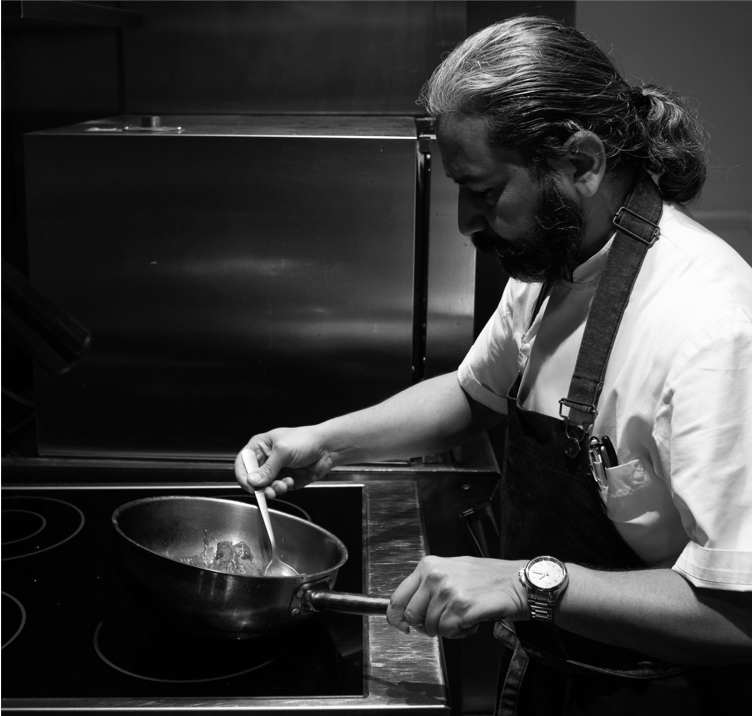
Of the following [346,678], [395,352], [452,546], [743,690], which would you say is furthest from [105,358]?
[743,690]

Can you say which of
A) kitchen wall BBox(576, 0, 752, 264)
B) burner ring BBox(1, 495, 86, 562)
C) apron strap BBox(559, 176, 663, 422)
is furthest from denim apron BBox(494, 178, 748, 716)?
kitchen wall BBox(576, 0, 752, 264)

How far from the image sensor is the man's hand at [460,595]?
0.91 meters

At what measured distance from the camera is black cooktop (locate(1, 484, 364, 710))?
101 centimetres

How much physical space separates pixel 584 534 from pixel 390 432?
365 millimetres

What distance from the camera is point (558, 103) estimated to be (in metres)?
0.96

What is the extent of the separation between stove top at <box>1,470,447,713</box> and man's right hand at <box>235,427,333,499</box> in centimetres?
14

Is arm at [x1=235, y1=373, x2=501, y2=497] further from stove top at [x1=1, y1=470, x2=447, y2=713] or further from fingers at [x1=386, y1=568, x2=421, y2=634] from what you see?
fingers at [x1=386, y1=568, x2=421, y2=634]

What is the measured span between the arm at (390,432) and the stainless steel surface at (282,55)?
99 cm

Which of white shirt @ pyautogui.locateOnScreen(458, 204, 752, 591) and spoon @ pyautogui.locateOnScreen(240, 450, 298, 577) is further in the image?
A: spoon @ pyautogui.locateOnScreen(240, 450, 298, 577)

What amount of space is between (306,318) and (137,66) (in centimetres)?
84

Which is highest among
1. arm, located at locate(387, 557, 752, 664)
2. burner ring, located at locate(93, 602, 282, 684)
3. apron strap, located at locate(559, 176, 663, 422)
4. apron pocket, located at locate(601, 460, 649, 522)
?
apron strap, located at locate(559, 176, 663, 422)

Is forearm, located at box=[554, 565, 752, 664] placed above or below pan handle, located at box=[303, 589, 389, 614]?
above

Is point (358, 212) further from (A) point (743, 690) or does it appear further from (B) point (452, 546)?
(A) point (743, 690)

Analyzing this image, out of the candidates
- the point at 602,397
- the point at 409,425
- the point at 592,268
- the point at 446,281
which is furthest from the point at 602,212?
the point at 446,281
